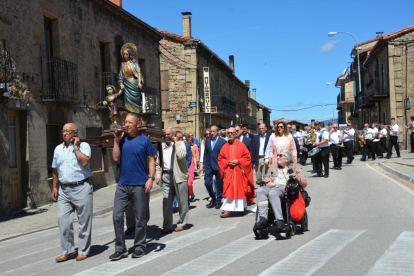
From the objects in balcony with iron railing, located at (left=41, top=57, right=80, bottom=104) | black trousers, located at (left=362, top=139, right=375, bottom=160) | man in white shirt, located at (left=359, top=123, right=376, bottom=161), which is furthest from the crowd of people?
black trousers, located at (left=362, top=139, right=375, bottom=160)

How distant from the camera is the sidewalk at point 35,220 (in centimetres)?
1016

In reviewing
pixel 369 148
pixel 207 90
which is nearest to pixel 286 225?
pixel 369 148

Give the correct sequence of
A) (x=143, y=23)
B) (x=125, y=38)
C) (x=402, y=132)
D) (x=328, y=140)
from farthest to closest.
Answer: (x=402, y=132)
(x=143, y=23)
(x=125, y=38)
(x=328, y=140)

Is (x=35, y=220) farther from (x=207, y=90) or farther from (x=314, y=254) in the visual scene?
(x=207, y=90)

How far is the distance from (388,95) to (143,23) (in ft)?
60.3

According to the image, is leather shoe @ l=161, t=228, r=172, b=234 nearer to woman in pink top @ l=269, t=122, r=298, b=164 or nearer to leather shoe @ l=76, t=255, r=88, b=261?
leather shoe @ l=76, t=255, r=88, b=261

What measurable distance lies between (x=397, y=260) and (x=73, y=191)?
416 centimetres

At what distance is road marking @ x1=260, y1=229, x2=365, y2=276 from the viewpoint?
540cm

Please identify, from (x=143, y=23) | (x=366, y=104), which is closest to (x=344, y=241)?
(x=143, y=23)

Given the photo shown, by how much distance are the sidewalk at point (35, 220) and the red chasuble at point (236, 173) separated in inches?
155

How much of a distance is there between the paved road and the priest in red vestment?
336mm

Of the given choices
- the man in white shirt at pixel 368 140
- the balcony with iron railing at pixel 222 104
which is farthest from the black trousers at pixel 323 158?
the balcony with iron railing at pixel 222 104

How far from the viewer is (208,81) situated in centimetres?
3328

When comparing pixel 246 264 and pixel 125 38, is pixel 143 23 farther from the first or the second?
pixel 246 264
